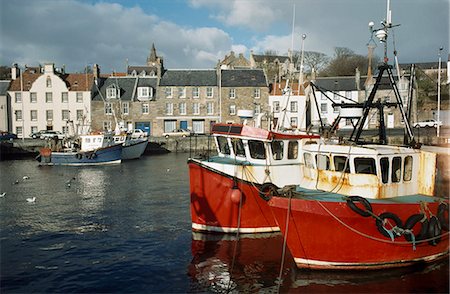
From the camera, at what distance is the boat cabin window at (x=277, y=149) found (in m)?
15.1

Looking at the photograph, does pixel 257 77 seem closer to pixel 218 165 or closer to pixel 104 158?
pixel 104 158

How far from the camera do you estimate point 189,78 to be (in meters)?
57.2

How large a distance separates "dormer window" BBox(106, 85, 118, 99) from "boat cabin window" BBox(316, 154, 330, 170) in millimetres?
47128

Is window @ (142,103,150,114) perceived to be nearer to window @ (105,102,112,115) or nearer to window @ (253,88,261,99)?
window @ (105,102,112,115)

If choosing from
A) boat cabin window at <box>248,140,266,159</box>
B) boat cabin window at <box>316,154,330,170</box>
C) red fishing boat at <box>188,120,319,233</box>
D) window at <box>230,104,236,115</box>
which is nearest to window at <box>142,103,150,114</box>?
window at <box>230,104,236,115</box>

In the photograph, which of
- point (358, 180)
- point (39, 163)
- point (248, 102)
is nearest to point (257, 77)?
point (248, 102)

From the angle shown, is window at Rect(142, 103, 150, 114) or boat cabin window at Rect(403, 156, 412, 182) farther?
window at Rect(142, 103, 150, 114)

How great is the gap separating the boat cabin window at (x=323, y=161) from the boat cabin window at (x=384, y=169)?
156 centimetres

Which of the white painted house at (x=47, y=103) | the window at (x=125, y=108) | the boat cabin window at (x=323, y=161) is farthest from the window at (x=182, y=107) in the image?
the boat cabin window at (x=323, y=161)

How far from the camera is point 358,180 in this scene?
11820 mm

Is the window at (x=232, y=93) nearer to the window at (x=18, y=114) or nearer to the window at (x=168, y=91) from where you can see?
the window at (x=168, y=91)

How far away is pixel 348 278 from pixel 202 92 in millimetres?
47333

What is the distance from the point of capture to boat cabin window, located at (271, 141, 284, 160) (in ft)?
49.7

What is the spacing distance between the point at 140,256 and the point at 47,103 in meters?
50.2
